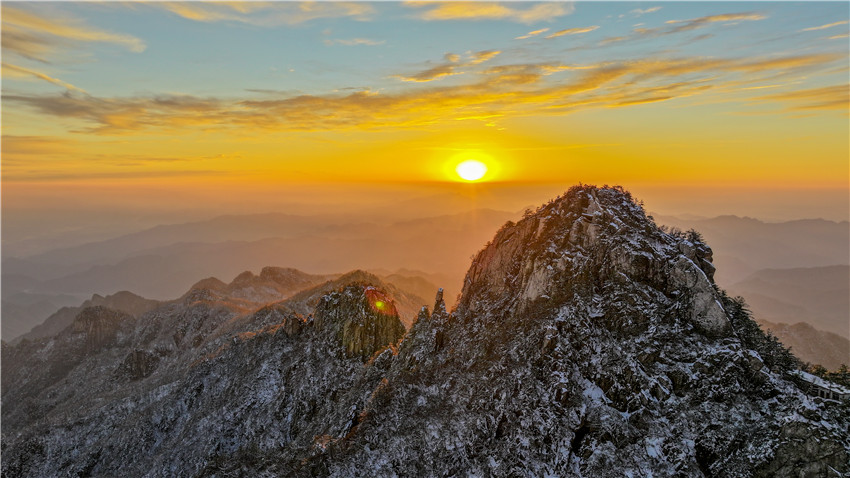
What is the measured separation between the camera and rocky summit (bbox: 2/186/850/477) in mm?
25500

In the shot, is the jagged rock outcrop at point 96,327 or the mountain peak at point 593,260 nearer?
the mountain peak at point 593,260

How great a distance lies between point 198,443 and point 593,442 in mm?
46225

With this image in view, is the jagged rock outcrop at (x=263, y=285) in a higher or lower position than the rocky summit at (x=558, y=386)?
lower

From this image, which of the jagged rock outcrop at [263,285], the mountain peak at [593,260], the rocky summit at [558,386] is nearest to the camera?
the rocky summit at [558,386]

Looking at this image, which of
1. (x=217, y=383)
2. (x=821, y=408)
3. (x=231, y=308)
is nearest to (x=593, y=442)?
(x=821, y=408)

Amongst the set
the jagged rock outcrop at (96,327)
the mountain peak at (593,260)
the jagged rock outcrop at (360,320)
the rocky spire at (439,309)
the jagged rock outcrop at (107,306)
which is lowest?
the jagged rock outcrop at (107,306)

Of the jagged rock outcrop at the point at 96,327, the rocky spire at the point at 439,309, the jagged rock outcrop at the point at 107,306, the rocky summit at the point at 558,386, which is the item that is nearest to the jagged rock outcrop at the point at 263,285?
the jagged rock outcrop at the point at 96,327

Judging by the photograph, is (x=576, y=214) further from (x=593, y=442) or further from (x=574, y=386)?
(x=593, y=442)

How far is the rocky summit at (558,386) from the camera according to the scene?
2550 centimetres

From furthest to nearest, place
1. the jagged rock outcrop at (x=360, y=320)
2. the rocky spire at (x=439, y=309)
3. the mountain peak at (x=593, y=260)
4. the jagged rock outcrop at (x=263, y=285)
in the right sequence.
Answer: the jagged rock outcrop at (x=263, y=285)
the jagged rock outcrop at (x=360, y=320)
the rocky spire at (x=439, y=309)
the mountain peak at (x=593, y=260)

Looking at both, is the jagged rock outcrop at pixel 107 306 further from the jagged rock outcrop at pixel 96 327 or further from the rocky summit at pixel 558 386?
the rocky summit at pixel 558 386

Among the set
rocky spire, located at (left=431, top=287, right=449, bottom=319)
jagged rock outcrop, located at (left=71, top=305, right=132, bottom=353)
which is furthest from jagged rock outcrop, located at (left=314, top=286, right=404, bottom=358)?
jagged rock outcrop, located at (left=71, top=305, right=132, bottom=353)

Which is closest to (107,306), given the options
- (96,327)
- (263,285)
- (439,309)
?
(96,327)

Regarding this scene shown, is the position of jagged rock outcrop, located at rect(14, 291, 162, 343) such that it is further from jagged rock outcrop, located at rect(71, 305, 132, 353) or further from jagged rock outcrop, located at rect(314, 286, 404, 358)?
jagged rock outcrop, located at rect(314, 286, 404, 358)
